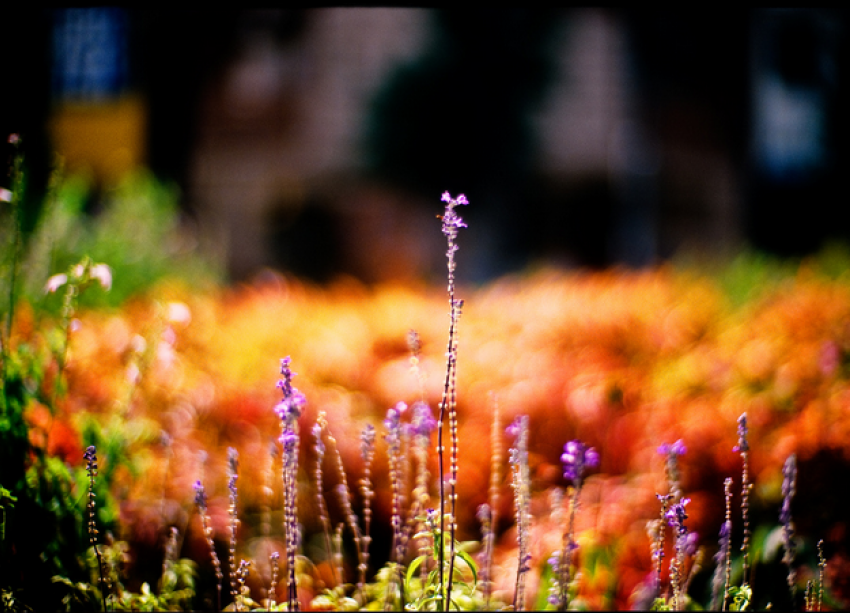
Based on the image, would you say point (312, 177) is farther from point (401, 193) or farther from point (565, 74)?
point (565, 74)

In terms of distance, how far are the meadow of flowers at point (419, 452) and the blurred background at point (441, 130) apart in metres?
8.46

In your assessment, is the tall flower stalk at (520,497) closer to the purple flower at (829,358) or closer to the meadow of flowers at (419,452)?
the meadow of flowers at (419,452)

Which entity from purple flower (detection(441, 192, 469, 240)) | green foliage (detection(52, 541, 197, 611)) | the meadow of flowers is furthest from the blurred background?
purple flower (detection(441, 192, 469, 240))

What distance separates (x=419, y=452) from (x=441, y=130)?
35.3ft

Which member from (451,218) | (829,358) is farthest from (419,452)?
(829,358)

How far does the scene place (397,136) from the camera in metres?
11.6

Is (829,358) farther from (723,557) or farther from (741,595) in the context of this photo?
(741,595)

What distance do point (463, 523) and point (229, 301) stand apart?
11.0ft

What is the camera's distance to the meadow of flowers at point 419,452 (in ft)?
4.46

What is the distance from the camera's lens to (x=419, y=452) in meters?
1.55

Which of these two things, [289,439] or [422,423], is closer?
[289,439]

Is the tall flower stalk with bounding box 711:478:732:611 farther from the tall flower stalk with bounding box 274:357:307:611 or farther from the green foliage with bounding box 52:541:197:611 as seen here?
the green foliage with bounding box 52:541:197:611

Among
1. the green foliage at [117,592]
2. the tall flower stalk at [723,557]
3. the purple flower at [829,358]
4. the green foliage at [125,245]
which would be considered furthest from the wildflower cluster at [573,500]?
the green foliage at [125,245]

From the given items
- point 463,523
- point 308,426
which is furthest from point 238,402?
point 463,523
